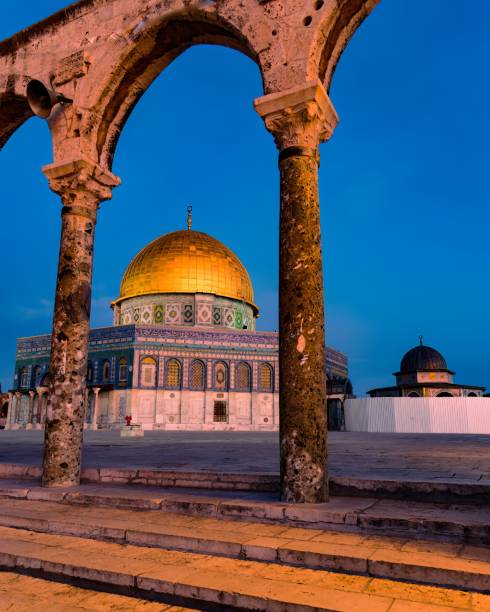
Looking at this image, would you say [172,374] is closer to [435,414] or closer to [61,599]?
[435,414]

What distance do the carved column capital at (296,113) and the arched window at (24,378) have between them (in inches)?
1345

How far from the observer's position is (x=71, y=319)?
5.70 meters

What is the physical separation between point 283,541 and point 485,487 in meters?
1.76

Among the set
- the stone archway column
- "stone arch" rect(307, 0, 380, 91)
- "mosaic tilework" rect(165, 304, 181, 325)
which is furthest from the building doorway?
"stone arch" rect(307, 0, 380, 91)

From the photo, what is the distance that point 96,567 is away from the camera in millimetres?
2869

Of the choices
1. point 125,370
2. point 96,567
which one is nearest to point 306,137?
point 96,567

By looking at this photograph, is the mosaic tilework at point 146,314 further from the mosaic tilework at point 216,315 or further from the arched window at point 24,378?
the arched window at point 24,378

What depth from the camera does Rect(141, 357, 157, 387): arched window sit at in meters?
30.8

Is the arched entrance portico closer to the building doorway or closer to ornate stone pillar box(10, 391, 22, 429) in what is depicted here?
the building doorway

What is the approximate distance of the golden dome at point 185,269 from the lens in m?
35.0

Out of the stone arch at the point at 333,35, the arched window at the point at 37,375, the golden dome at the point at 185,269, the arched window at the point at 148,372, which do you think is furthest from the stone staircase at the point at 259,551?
the arched window at the point at 37,375

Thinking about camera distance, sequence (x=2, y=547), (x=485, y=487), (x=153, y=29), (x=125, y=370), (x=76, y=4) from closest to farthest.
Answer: (x=2, y=547) < (x=485, y=487) < (x=153, y=29) < (x=76, y=4) < (x=125, y=370)

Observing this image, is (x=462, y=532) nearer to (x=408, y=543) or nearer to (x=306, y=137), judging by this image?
(x=408, y=543)

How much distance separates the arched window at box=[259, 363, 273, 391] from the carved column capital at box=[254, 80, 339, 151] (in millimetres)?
28501
